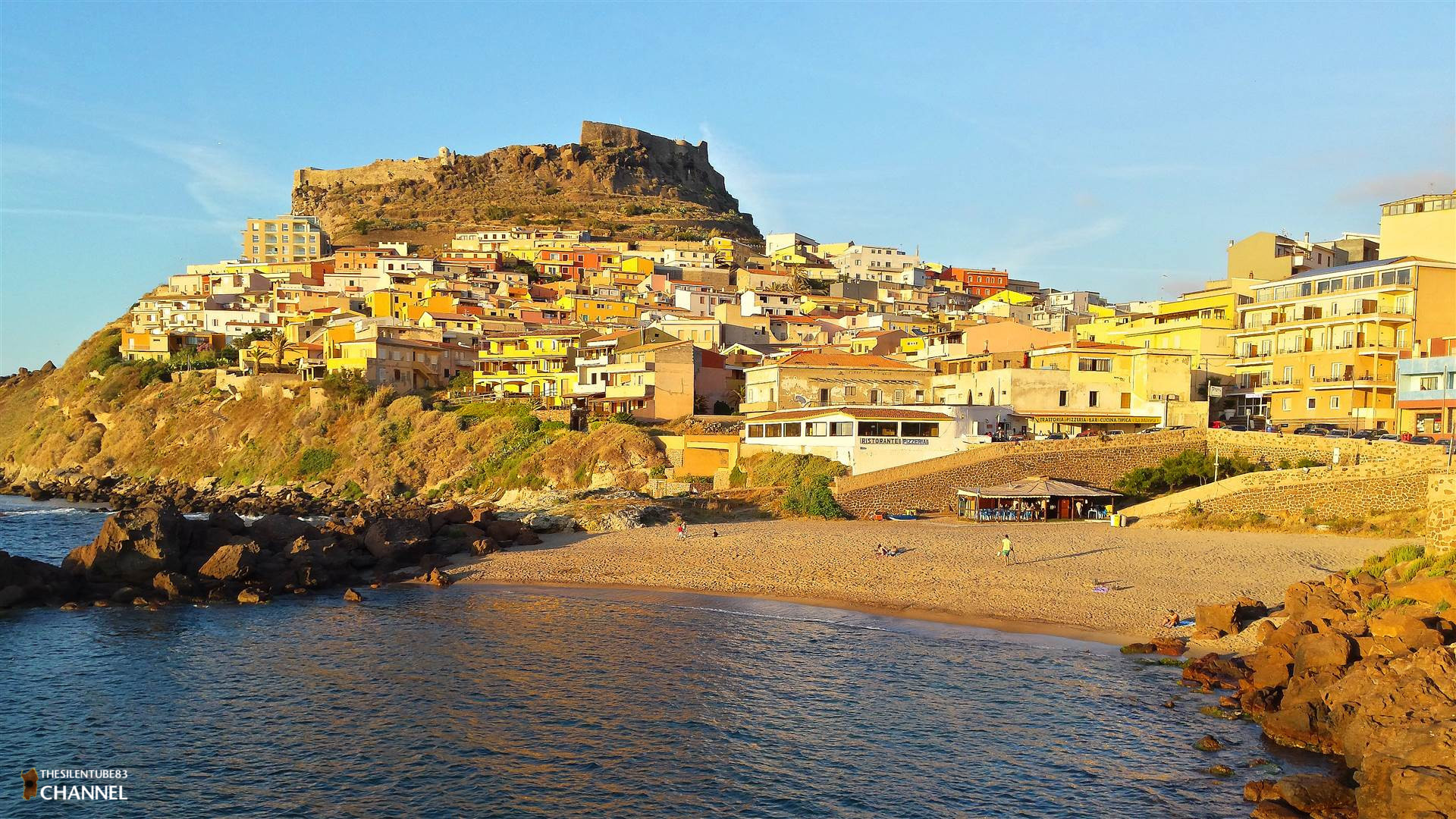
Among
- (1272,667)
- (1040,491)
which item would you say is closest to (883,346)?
(1040,491)

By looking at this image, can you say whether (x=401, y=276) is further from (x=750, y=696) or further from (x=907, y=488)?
(x=750, y=696)

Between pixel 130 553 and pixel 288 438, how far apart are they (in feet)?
111

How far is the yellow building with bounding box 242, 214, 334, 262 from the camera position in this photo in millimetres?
126688

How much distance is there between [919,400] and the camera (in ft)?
167

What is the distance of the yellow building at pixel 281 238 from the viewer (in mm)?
126688

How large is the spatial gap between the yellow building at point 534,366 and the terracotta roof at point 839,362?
17319 mm

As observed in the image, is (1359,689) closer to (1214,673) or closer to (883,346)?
(1214,673)

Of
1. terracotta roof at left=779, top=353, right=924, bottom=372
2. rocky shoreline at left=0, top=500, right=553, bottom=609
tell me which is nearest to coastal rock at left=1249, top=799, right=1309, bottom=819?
rocky shoreline at left=0, top=500, right=553, bottom=609

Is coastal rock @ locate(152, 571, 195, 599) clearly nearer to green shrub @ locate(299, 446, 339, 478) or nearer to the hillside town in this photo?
the hillside town

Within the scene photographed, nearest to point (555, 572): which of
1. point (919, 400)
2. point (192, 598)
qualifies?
point (192, 598)

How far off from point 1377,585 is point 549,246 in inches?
4183

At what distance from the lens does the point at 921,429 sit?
135 feet

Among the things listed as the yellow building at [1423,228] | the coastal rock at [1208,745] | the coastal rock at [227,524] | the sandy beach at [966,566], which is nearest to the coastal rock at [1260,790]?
the coastal rock at [1208,745]
